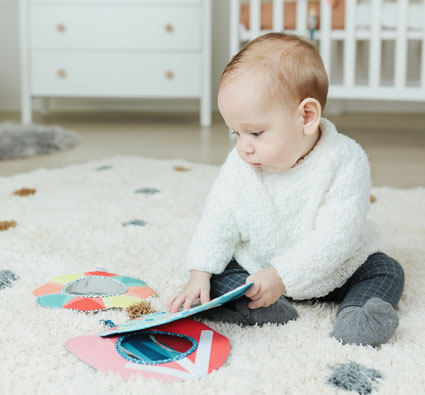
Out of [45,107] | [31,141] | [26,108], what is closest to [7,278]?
[31,141]

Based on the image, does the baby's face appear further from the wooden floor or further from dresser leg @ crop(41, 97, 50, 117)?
dresser leg @ crop(41, 97, 50, 117)

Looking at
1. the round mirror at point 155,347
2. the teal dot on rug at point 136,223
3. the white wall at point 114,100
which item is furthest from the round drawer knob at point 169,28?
the round mirror at point 155,347

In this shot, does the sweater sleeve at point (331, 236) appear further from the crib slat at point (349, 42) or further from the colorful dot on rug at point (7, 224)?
the crib slat at point (349, 42)

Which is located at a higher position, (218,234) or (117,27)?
(117,27)

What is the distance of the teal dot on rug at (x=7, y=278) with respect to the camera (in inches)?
35.3

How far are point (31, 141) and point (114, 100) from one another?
152cm

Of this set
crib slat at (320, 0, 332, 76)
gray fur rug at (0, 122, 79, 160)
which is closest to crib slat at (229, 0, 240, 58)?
crib slat at (320, 0, 332, 76)

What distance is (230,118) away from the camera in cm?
76

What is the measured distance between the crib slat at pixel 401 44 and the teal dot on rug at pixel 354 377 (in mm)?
1881

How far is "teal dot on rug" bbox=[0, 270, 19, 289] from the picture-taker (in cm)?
90

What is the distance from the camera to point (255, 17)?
245 cm

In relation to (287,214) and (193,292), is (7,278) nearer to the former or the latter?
(193,292)

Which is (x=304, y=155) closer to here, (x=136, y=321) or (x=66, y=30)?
(x=136, y=321)

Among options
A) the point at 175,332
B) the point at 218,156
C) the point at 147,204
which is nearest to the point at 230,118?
the point at 175,332
